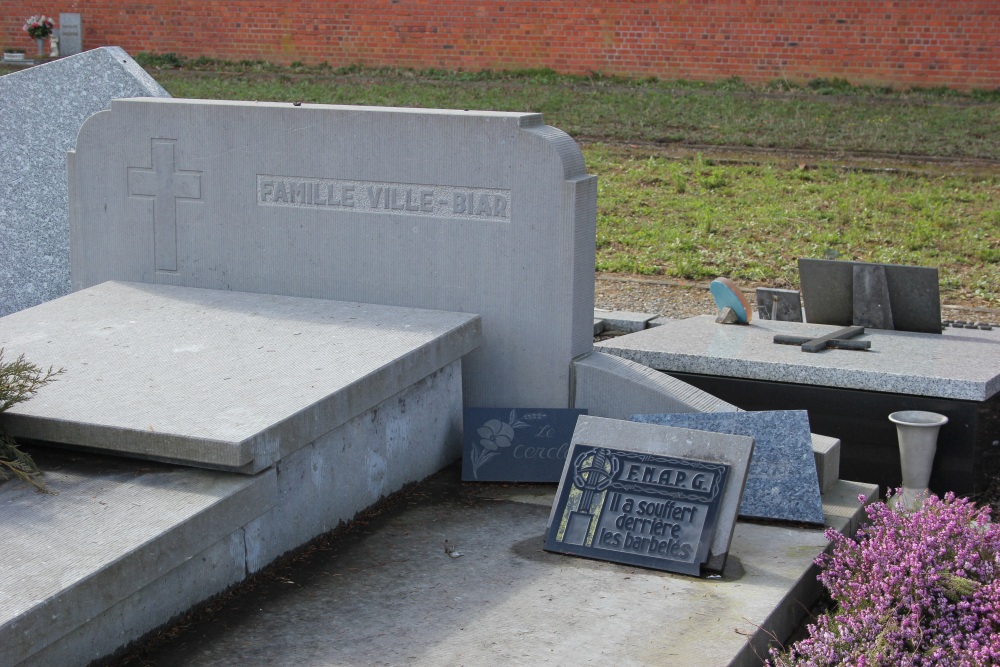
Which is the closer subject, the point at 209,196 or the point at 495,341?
the point at 495,341

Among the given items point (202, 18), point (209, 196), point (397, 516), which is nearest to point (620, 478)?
point (397, 516)

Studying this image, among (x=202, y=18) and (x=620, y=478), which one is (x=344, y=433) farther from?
(x=202, y=18)

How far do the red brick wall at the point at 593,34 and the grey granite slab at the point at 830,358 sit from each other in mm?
10510

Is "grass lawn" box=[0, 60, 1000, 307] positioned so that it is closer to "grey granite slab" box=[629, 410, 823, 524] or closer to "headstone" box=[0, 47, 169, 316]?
"grey granite slab" box=[629, 410, 823, 524]

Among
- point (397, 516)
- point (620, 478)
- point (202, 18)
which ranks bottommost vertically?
point (397, 516)

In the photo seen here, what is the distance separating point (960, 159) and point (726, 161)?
7.66 feet

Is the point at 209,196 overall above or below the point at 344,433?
above

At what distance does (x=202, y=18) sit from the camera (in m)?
18.8

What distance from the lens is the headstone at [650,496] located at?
3.79 meters

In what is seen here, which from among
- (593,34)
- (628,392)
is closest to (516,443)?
(628,392)

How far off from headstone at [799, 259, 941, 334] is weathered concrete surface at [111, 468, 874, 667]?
2.00 m

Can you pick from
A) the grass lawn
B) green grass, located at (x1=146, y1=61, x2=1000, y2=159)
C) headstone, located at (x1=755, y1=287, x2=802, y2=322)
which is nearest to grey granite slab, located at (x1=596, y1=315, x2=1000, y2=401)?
headstone, located at (x1=755, y1=287, x2=802, y2=322)

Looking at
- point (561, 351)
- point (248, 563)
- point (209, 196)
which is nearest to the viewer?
point (248, 563)

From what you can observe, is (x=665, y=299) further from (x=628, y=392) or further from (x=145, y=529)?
(x=145, y=529)
